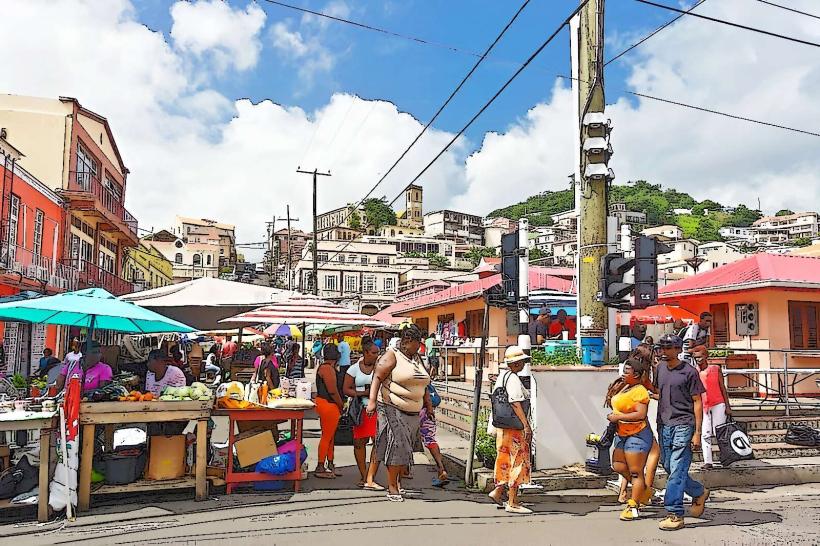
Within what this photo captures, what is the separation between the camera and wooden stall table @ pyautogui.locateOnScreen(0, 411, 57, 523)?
686 cm

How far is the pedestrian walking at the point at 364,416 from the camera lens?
27.4 feet

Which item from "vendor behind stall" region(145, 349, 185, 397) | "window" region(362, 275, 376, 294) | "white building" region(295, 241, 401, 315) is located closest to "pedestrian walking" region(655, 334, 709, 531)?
"vendor behind stall" region(145, 349, 185, 397)

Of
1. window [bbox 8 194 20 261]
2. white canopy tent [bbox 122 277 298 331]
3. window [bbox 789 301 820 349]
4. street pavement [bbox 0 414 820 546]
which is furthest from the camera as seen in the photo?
window [bbox 8 194 20 261]

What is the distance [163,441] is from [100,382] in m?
1.76

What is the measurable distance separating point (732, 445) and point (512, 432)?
3565 mm

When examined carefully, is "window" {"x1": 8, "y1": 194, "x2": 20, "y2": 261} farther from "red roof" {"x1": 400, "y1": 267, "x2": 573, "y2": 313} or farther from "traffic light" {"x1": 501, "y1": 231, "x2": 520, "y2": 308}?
"traffic light" {"x1": 501, "y1": 231, "x2": 520, "y2": 308}

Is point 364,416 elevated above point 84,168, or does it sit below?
below

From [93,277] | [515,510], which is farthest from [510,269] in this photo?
[93,277]

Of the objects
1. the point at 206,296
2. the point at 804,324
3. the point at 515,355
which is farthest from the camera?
the point at 804,324

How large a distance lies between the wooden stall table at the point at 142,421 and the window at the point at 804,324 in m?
14.3

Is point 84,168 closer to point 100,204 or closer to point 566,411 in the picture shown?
point 100,204

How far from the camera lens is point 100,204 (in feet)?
99.9

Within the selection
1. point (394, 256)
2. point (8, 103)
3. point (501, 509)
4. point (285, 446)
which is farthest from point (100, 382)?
point (394, 256)

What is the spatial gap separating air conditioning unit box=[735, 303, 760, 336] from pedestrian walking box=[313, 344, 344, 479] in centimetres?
1201
